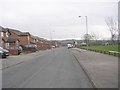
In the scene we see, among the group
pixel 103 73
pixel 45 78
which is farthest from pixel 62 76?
pixel 103 73

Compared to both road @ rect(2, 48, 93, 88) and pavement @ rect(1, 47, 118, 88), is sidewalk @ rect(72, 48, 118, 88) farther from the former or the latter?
road @ rect(2, 48, 93, 88)

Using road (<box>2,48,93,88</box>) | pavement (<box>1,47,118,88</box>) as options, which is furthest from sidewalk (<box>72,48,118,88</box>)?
road (<box>2,48,93,88</box>)

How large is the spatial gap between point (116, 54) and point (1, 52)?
50.2 feet

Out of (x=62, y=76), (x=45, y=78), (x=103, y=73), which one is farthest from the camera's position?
(x=103, y=73)

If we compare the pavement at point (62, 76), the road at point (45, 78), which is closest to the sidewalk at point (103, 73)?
the pavement at point (62, 76)

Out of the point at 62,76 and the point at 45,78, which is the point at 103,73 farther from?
the point at 45,78

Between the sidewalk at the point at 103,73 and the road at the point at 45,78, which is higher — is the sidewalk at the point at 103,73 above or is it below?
above

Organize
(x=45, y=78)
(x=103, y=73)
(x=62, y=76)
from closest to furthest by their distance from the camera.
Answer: (x=45, y=78), (x=62, y=76), (x=103, y=73)

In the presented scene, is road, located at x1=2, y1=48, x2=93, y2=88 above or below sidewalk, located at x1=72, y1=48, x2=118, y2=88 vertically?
below

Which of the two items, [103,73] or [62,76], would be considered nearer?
[62,76]

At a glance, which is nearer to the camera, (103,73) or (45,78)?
(45,78)

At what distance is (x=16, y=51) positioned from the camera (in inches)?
2031

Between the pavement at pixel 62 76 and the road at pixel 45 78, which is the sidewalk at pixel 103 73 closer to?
the pavement at pixel 62 76

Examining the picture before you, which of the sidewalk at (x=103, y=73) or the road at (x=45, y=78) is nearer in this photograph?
the sidewalk at (x=103, y=73)
